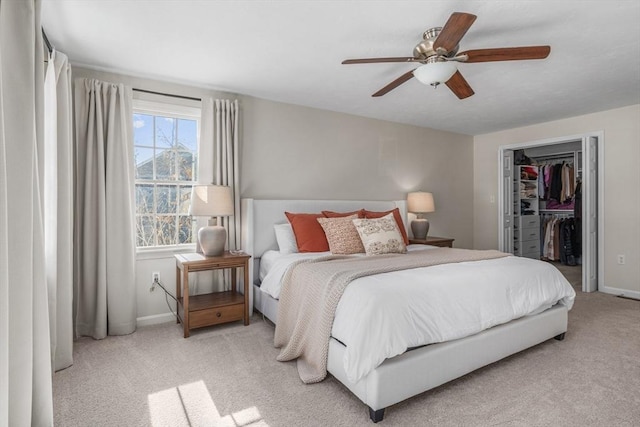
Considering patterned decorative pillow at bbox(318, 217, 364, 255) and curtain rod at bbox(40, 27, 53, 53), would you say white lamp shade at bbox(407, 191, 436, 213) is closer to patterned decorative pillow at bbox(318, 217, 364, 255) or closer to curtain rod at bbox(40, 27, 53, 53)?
patterned decorative pillow at bbox(318, 217, 364, 255)

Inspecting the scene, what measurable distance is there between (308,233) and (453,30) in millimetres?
2137

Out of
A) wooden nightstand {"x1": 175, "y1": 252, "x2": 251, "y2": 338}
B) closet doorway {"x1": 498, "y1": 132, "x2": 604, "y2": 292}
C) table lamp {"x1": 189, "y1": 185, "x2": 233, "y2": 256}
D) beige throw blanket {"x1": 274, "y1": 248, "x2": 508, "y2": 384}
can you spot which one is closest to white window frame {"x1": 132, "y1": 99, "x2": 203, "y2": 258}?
wooden nightstand {"x1": 175, "y1": 252, "x2": 251, "y2": 338}

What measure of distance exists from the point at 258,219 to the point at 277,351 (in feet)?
4.69

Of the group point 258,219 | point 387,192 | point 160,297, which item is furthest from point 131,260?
point 387,192

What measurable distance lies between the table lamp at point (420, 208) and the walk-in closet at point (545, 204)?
1574mm

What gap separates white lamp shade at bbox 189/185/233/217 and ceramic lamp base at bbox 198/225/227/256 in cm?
16

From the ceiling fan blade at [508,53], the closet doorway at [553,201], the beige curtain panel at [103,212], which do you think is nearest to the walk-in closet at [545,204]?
the closet doorway at [553,201]

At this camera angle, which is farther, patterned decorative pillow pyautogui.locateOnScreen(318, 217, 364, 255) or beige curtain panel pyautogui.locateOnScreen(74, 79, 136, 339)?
patterned decorative pillow pyautogui.locateOnScreen(318, 217, 364, 255)

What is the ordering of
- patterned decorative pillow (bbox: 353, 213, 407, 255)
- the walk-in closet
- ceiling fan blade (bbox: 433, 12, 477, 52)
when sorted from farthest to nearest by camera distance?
the walk-in closet
patterned decorative pillow (bbox: 353, 213, 407, 255)
ceiling fan blade (bbox: 433, 12, 477, 52)

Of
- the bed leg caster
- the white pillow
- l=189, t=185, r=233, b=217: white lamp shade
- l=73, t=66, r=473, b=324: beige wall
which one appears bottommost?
the bed leg caster

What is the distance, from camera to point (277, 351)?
261 centimetres

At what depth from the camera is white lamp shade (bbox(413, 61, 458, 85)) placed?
220 cm

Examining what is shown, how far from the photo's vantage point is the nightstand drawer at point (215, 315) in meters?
2.90

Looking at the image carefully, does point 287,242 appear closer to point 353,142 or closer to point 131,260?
point 131,260
